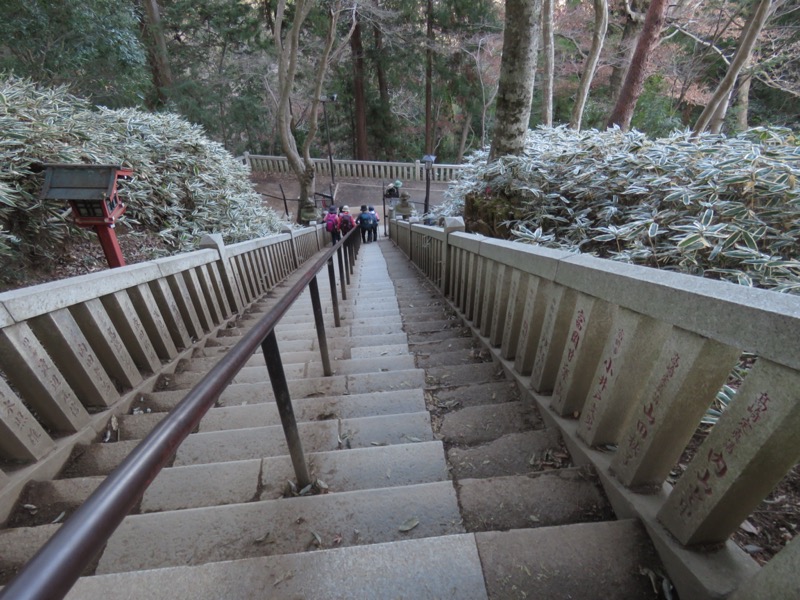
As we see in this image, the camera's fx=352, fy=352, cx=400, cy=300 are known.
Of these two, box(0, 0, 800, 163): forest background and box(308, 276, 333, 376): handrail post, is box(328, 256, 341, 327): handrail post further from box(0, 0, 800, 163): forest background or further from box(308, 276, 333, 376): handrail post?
box(0, 0, 800, 163): forest background

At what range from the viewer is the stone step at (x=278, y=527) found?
1.15 metres

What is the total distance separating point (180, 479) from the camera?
1494 millimetres

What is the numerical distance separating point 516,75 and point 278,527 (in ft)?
16.4

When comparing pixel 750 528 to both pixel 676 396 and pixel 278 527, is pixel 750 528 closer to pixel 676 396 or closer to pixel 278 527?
pixel 676 396

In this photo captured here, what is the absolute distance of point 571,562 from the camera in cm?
99

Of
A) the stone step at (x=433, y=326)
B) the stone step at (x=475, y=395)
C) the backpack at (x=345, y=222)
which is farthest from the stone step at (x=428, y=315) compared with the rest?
the backpack at (x=345, y=222)

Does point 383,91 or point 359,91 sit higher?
point 383,91

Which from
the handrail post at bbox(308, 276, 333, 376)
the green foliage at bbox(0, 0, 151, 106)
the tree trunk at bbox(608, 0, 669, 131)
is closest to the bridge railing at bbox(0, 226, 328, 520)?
the handrail post at bbox(308, 276, 333, 376)

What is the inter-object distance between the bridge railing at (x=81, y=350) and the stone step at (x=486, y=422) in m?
1.76

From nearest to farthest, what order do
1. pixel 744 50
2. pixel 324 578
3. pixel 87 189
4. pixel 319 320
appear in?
pixel 324 578 → pixel 319 320 → pixel 87 189 → pixel 744 50

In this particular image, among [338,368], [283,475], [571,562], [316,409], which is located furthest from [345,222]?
[571,562]

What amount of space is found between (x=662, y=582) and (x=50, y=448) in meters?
2.31

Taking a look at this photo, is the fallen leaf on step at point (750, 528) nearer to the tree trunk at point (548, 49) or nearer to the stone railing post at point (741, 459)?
the stone railing post at point (741, 459)

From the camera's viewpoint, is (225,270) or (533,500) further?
A: (225,270)
